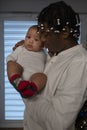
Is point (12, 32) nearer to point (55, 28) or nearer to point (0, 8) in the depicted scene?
point (0, 8)

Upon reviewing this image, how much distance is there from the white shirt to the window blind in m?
2.72

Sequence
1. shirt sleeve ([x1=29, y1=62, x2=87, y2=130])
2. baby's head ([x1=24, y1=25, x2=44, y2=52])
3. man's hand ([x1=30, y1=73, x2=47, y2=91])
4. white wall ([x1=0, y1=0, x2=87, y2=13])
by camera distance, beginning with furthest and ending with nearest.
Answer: white wall ([x1=0, y1=0, x2=87, y2=13]), baby's head ([x1=24, y1=25, x2=44, y2=52]), man's hand ([x1=30, y1=73, x2=47, y2=91]), shirt sleeve ([x1=29, y1=62, x2=87, y2=130])

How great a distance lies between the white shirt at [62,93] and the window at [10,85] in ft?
8.94

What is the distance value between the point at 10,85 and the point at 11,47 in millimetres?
514

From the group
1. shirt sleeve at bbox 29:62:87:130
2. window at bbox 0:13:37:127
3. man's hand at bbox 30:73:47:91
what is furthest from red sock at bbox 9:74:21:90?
window at bbox 0:13:37:127

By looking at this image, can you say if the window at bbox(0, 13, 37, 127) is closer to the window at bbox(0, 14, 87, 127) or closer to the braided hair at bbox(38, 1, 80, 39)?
the window at bbox(0, 14, 87, 127)

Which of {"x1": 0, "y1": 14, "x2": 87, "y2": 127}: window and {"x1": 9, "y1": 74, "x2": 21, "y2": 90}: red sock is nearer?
{"x1": 9, "y1": 74, "x2": 21, "y2": 90}: red sock

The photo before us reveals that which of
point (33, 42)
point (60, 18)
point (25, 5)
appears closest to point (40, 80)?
point (60, 18)

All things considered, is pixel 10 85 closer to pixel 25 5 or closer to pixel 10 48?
pixel 10 48

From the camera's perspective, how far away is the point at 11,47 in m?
3.85

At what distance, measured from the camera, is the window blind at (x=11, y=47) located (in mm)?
3809

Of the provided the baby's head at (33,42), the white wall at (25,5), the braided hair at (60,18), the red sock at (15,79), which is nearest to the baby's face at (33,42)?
the baby's head at (33,42)

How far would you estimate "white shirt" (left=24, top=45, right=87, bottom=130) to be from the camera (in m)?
0.99

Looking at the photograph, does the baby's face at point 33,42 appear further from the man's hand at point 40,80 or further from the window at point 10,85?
the window at point 10,85
